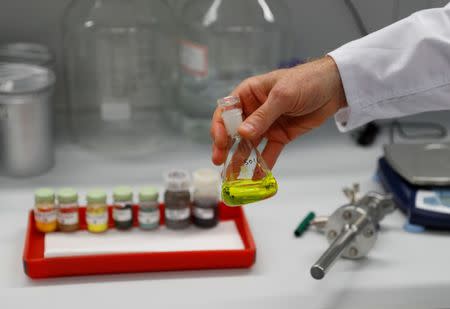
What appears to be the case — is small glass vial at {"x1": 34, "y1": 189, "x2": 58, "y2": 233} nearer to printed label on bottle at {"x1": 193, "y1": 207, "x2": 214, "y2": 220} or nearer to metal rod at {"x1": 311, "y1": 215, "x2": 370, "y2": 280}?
printed label on bottle at {"x1": 193, "y1": 207, "x2": 214, "y2": 220}

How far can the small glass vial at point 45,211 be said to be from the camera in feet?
4.57

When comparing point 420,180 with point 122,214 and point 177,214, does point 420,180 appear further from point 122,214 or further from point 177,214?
point 122,214

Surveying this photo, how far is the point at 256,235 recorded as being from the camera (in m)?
1.45

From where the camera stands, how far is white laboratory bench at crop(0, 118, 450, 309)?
1.25 metres

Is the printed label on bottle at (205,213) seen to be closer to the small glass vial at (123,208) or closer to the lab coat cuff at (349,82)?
the small glass vial at (123,208)

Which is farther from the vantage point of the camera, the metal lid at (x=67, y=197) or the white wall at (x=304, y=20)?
the white wall at (x=304, y=20)

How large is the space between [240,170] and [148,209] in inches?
14.0

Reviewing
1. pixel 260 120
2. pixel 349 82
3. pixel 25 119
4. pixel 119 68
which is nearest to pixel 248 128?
pixel 260 120

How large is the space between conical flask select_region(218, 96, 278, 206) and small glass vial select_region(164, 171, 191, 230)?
30cm

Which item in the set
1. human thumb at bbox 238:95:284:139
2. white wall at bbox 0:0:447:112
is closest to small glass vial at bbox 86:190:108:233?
human thumb at bbox 238:95:284:139

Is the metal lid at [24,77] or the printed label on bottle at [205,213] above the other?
the metal lid at [24,77]

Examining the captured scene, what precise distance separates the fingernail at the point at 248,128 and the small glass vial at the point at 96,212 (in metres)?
0.43

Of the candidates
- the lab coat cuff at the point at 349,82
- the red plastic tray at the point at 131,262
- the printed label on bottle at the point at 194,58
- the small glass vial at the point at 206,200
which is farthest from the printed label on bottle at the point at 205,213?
the printed label on bottle at the point at 194,58

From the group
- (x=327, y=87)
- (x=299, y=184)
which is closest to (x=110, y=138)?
(x=299, y=184)
